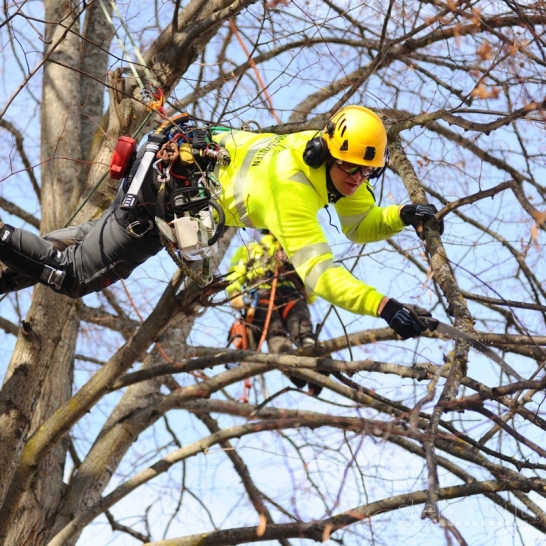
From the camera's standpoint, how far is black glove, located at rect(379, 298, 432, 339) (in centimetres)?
356

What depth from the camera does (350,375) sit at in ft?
13.3

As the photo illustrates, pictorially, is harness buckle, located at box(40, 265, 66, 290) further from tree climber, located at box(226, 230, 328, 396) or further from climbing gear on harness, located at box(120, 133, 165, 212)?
tree climber, located at box(226, 230, 328, 396)

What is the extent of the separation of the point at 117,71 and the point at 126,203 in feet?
3.20

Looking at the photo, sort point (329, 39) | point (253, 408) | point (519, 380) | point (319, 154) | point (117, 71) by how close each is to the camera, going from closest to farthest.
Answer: point (519, 380) → point (319, 154) → point (117, 71) → point (253, 408) → point (329, 39)

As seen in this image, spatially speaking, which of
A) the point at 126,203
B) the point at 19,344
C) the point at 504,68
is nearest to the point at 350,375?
the point at 126,203

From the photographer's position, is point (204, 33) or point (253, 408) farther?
point (253, 408)

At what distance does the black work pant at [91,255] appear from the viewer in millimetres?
4230

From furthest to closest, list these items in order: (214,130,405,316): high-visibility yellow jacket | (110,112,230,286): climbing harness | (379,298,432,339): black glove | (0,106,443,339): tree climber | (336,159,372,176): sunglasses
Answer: (336,159,372,176): sunglasses
(110,112,230,286): climbing harness
(0,106,443,339): tree climber
(214,130,405,316): high-visibility yellow jacket
(379,298,432,339): black glove

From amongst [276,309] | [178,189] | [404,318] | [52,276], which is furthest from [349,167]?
[276,309]

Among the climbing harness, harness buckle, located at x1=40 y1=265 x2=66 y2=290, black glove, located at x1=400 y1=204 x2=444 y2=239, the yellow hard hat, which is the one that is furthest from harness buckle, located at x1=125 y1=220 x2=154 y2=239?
black glove, located at x1=400 y1=204 x2=444 y2=239

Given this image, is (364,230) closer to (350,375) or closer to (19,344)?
(350,375)

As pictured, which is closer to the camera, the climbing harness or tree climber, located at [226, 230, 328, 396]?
the climbing harness

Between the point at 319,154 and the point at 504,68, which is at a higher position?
the point at 504,68

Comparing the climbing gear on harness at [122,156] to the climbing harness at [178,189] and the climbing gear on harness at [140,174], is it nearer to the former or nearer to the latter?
the climbing harness at [178,189]
